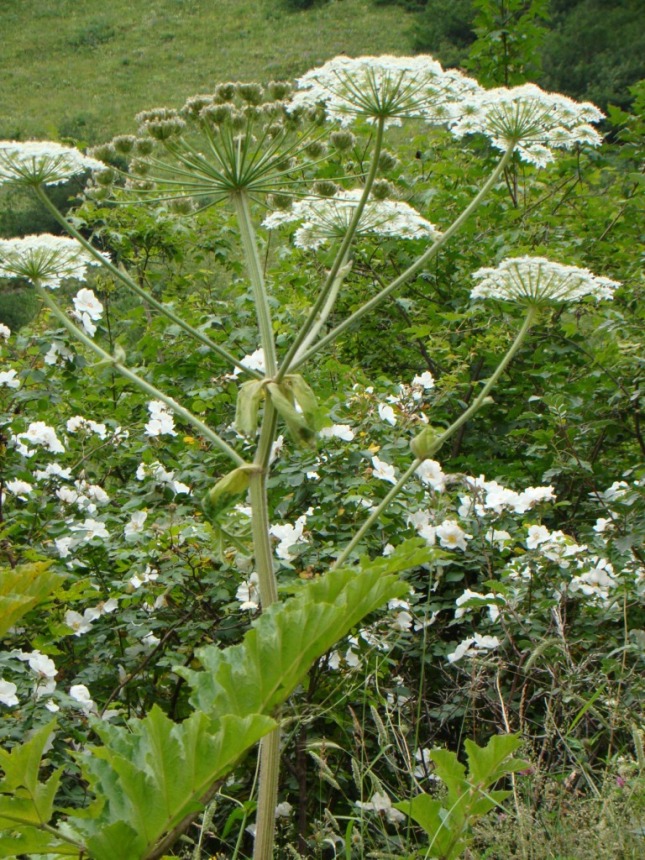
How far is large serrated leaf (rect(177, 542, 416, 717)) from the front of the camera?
1.21m

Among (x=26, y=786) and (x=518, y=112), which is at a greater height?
(x=518, y=112)

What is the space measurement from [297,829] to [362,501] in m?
0.99

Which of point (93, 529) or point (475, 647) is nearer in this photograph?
point (475, 647)

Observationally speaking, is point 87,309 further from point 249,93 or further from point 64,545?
point 249,93

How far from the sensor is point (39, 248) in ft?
5.92

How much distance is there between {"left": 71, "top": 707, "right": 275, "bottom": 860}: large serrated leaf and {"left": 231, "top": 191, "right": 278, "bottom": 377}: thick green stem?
57cm

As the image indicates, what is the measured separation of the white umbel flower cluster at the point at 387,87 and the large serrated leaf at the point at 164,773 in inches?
40.6

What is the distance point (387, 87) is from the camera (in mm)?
1602

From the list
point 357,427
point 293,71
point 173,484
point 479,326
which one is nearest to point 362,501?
point 357,427

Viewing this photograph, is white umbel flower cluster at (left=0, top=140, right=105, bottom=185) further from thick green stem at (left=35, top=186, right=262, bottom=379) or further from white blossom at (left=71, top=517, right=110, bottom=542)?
white blossom at (left=71, top=517, right=110, bottom=542)

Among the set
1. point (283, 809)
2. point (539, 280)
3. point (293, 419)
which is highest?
point (539, 280)

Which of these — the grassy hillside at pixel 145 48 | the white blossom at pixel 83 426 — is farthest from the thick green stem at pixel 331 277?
the grassy hillside at pixel 145 48

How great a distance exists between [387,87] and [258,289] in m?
0.41

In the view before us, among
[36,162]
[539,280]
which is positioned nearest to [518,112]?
[539,280]
